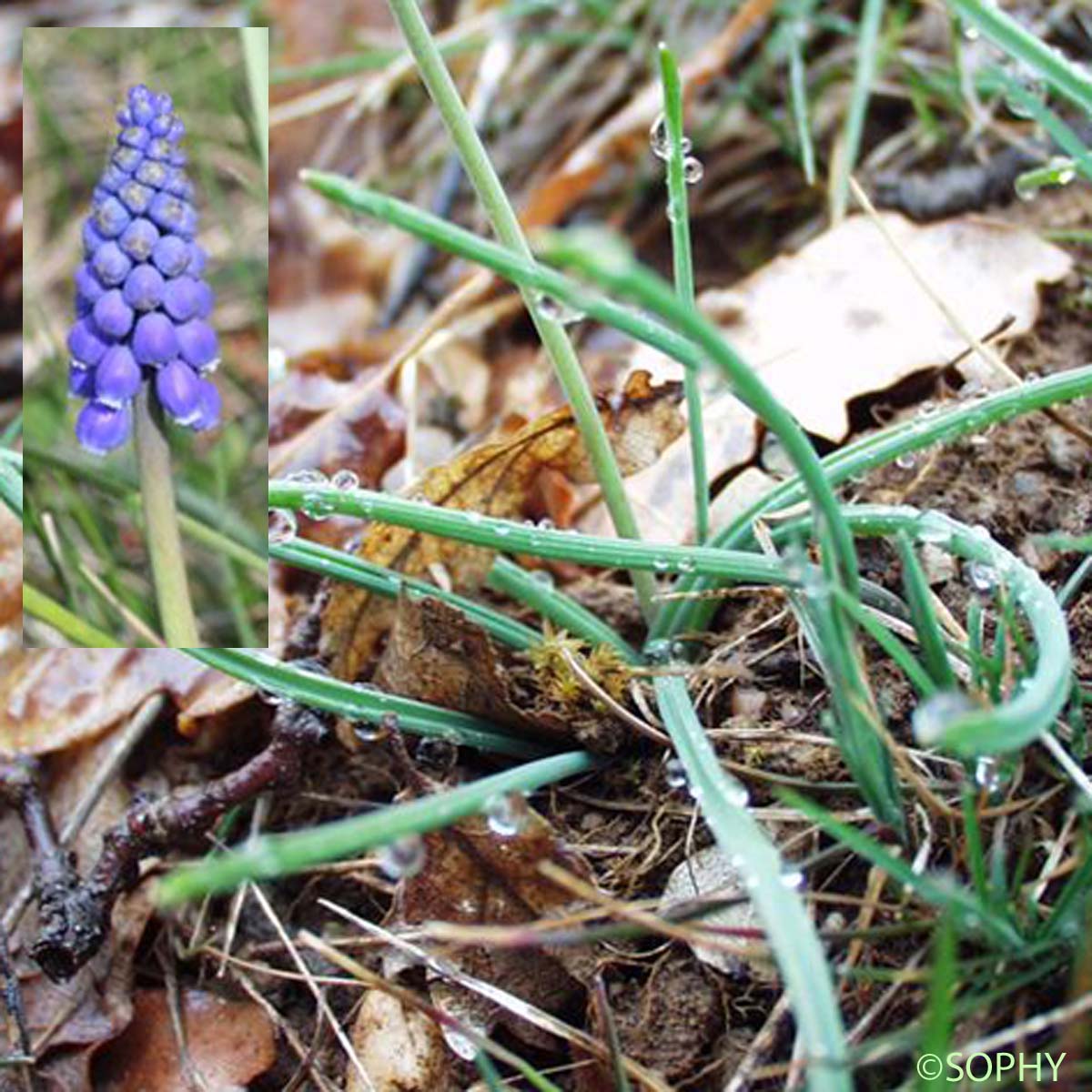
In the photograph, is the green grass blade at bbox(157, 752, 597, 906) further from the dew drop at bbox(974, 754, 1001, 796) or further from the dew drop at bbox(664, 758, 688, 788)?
the dew drop at bbox(974, 754, 1001, 796)

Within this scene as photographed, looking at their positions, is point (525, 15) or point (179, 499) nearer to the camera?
point (179, 499)

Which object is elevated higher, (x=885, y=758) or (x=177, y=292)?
(x=177, y=292)

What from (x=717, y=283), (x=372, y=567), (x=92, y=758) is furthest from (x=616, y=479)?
(x=717, y=283)

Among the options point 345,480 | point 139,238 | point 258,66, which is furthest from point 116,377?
point 258,66

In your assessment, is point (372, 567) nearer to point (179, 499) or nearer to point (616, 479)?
point (616, 479)

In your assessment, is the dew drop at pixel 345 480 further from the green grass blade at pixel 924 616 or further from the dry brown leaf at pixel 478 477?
the green grass blade at pixel 924 616

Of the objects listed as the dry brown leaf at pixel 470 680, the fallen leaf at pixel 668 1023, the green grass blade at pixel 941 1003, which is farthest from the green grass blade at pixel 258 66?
the green grass blade at pixel 941 1003

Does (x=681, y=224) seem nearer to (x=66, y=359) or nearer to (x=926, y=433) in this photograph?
(x=926, y=433)
